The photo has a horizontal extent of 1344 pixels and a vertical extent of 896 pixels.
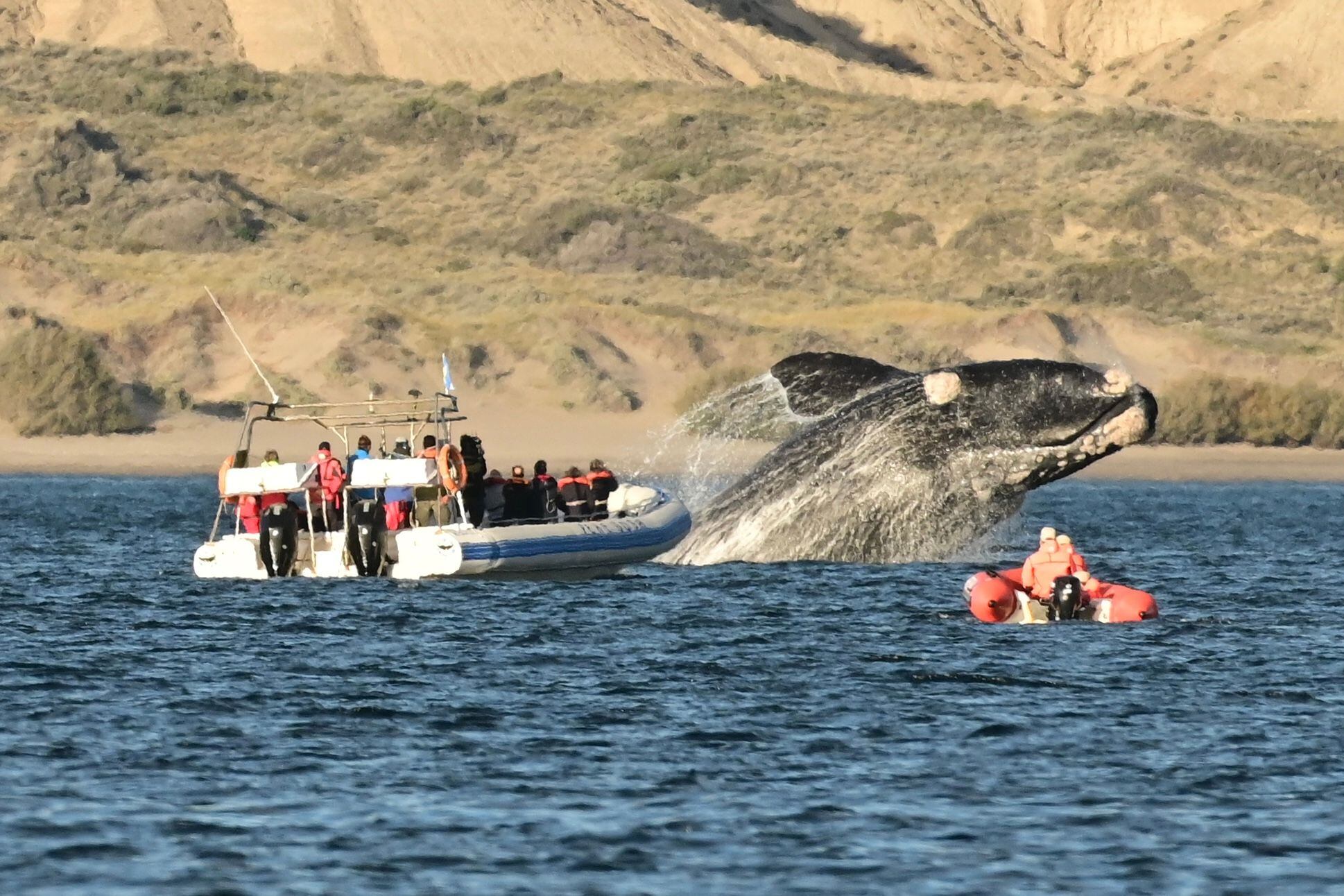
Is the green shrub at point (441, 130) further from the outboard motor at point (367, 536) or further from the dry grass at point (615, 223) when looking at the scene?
the outboard motor at point (367, 536)

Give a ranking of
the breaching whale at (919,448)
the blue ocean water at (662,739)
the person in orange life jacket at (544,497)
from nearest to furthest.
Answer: the blue ocean water at (662,739)
the breaching whale at (919,448)
the person in orange life jacket at (544,497)

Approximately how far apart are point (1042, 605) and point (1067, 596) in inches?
26.7

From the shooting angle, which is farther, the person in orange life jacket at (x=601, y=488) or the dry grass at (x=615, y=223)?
the dry grass at (x=615, y=223)

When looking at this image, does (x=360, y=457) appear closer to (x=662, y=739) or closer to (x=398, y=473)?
(x=398, y=473)

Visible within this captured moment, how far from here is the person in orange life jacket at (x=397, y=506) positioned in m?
29.2

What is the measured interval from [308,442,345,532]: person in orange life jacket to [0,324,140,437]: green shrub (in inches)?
1545

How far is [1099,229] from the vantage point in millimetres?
96375

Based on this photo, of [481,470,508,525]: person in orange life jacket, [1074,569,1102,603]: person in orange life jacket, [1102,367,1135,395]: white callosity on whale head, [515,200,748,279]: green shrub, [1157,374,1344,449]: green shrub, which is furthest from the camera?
[515,200,748,279]: green shrub

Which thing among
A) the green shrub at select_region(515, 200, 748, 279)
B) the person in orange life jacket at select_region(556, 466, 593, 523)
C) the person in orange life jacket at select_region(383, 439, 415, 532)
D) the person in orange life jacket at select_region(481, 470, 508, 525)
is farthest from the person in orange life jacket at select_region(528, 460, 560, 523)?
the green shrub at select_region(515, 200, 748, 279)

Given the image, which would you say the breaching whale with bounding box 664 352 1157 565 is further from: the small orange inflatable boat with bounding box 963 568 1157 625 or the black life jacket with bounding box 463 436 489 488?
the black life jacket with bounding box 463 436 489 488

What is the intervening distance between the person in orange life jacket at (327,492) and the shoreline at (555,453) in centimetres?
3375

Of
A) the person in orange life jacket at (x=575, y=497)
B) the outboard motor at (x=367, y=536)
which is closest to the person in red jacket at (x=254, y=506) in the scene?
the outboard motor at (x=367, y=536)

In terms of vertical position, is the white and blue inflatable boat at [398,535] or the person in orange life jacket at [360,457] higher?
the person in orange life jacket at [360,457]

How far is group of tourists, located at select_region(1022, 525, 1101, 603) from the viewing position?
2630 cm
